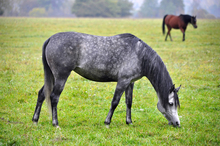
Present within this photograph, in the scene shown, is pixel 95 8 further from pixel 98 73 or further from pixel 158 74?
pixel 158 74

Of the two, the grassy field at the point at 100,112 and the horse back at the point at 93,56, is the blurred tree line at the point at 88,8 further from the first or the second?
the horse back at the point at 93,56

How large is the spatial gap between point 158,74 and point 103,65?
4.47 ft

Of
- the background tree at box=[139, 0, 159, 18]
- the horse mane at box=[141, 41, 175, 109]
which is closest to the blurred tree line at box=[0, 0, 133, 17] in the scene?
the background tree at box=[139, 0, 159, 18]

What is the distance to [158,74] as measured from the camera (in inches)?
211

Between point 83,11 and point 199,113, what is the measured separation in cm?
7551

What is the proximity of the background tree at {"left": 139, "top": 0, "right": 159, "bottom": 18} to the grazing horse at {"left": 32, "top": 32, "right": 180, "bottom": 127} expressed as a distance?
11049 centimetres

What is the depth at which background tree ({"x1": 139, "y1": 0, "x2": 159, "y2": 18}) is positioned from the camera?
112750 millimetres

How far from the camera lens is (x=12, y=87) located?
797 cm

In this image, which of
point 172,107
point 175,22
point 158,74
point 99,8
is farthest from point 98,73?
point 99,8

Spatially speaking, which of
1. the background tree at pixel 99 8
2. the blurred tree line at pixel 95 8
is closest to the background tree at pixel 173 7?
the blurred tree line at pixel 95 8

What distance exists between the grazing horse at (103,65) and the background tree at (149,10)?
110489mm

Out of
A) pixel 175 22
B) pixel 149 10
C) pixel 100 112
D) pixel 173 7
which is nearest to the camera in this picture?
pixel 100 112

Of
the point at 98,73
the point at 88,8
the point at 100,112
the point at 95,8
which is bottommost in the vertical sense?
the point at 88,8

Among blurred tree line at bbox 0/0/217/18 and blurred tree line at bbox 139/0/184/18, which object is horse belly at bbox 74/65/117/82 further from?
blurred tree line at bbox 139/0/184/18
